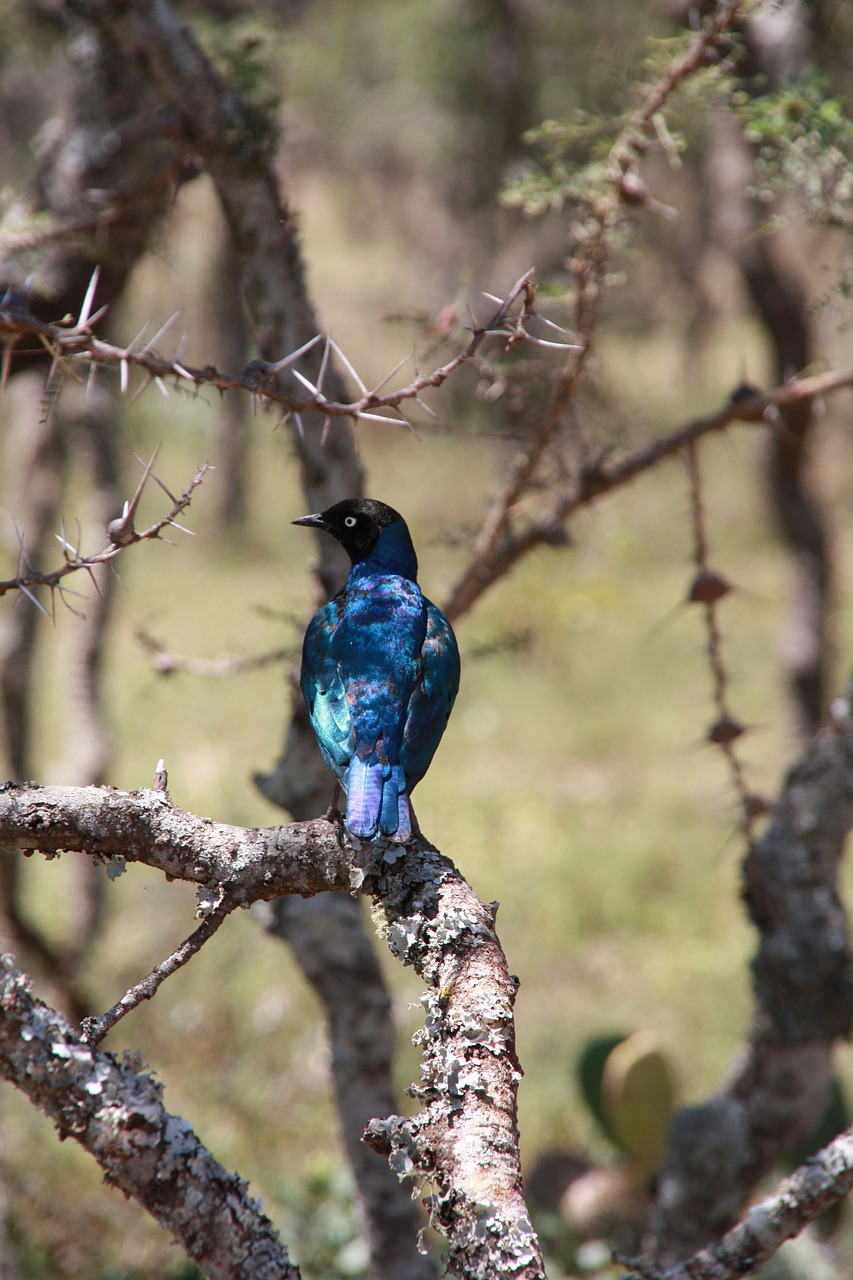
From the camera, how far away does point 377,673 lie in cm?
207

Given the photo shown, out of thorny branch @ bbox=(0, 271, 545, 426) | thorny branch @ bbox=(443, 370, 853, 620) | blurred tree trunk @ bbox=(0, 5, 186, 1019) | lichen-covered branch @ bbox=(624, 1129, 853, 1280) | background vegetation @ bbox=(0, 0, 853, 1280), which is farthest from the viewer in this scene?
background vegetation @ bbox=(0, 0, 853, 1280)

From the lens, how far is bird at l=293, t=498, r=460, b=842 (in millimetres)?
1930

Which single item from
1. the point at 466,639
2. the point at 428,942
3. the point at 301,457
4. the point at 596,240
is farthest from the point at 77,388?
the point at 466,639

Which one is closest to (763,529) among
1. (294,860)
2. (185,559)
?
(185,559)

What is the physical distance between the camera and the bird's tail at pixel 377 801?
170 cm

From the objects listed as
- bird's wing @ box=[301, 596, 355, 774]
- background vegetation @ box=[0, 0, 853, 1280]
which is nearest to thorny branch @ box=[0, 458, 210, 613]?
bird's wing @ box=[301, 596, 355, 774]

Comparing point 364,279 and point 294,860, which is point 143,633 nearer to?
point 294,860

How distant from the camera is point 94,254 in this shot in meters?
2.78

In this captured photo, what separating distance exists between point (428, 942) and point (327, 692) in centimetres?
63

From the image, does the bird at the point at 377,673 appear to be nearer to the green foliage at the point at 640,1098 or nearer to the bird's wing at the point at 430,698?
the bird's wing at the point at 430,698

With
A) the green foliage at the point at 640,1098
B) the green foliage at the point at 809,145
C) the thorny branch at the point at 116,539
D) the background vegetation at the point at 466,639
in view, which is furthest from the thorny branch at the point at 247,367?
the green foliage at the point at 640,1098

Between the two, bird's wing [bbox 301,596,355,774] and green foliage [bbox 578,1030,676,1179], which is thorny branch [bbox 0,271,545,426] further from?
green foliage [bbox 578,1030,676,1179]

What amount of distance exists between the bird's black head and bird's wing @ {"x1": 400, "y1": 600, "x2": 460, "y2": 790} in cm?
21

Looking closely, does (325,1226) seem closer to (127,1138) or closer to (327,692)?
(327,692)
